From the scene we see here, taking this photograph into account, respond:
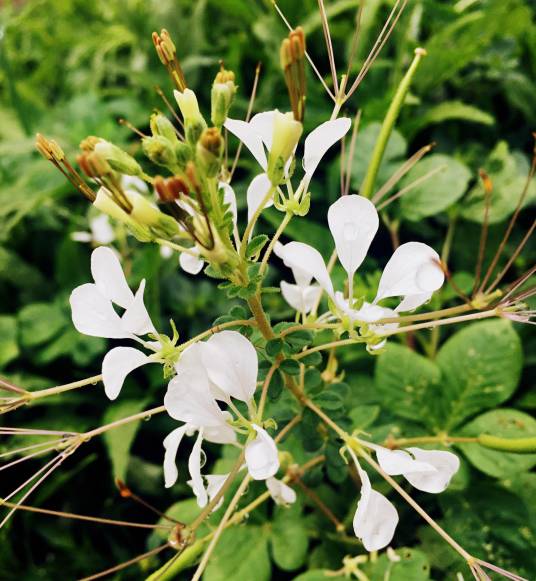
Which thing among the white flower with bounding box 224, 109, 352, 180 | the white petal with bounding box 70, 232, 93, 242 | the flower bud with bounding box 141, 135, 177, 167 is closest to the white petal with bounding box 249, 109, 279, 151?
the white flower with bounding box 224, 109, 352, 180

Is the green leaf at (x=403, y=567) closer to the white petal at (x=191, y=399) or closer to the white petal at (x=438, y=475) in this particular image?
the white petal at (x=438, y=475)

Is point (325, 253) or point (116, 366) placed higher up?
point (116, 366)

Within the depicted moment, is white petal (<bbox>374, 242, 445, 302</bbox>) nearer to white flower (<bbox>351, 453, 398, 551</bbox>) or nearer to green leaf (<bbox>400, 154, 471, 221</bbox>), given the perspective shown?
white flower (<bbox>351, 453, 398, 551</bbox>)

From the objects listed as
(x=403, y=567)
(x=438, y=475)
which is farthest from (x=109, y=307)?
(x=403, y=567)

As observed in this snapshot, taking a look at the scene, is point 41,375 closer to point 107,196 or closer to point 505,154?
point 107,196

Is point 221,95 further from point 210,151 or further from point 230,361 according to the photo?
point 230,361

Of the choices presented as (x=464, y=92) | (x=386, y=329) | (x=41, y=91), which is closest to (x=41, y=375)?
(x=386, y=329)
